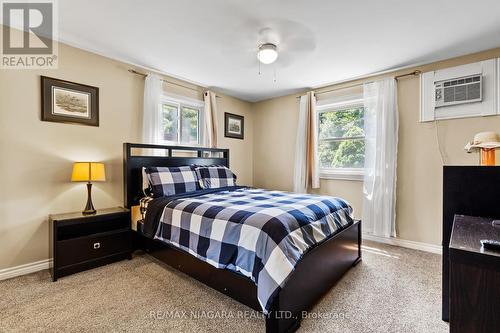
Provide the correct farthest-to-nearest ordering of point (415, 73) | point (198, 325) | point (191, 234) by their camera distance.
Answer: point (415, 73), point (191, 234), point (198, 325)

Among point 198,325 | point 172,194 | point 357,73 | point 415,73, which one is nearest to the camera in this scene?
point 198,325

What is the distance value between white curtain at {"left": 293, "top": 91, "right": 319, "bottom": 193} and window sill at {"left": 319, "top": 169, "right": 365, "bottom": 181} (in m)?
0.14

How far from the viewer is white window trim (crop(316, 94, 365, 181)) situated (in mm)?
3594

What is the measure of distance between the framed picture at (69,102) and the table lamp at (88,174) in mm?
569

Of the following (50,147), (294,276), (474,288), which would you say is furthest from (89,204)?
(474,288)

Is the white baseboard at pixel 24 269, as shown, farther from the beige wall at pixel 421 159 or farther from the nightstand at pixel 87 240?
the beige wall at pixel 421 159

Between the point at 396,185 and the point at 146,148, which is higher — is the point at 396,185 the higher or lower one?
the lower one

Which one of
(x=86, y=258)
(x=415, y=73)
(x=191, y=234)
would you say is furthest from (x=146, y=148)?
(x=415, y=73)

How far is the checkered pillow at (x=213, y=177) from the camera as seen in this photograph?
10.5 ft

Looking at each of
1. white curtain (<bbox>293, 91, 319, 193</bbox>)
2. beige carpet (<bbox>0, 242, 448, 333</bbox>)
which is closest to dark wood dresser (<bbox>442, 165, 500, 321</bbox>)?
beige carpet (<bbox>0, 242, 448, 333</bbox>)

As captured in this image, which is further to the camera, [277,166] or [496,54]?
[277,166]

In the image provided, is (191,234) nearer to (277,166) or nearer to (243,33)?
(243,33)

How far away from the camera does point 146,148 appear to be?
3.09 m

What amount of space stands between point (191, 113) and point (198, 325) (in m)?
3.11
